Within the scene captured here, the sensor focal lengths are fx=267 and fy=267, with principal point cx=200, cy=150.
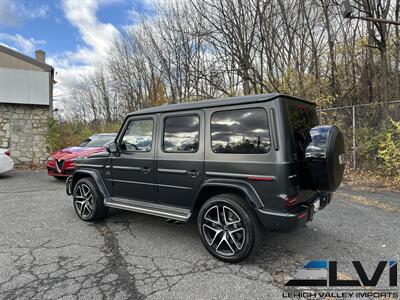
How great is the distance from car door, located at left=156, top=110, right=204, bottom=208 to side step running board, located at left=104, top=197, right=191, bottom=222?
8 cm

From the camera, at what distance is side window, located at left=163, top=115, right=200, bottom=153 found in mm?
3562

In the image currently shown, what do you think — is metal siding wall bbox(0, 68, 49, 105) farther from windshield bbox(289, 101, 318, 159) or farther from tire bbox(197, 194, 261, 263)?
windshield bbox(289, 101, 318, 159)

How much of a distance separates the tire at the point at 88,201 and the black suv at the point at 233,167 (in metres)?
0.46

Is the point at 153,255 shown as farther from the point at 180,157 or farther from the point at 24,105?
the point at 24,105

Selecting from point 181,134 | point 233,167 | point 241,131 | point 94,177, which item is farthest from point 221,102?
point 94,177

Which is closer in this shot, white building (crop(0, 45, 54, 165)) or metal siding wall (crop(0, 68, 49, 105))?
metal siding wall (crop(0, 68, 49, 105))

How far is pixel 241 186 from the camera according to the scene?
120 inches

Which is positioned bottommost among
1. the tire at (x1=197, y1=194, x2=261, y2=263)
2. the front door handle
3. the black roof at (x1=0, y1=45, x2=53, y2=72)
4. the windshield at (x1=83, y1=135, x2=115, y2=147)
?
the tire at (x1=197, y1=194, x2=261, y2=263)

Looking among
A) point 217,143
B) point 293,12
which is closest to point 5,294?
point 217,143

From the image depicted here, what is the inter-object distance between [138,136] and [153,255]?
179 centimetres

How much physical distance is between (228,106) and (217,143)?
476 mm

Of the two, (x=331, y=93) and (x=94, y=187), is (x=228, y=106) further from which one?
(x=331, y=93)

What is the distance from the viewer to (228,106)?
3.29 meters

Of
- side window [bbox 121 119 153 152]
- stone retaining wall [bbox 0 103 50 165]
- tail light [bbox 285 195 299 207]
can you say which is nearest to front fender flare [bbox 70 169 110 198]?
side window [bbox 121 119 153 152]
